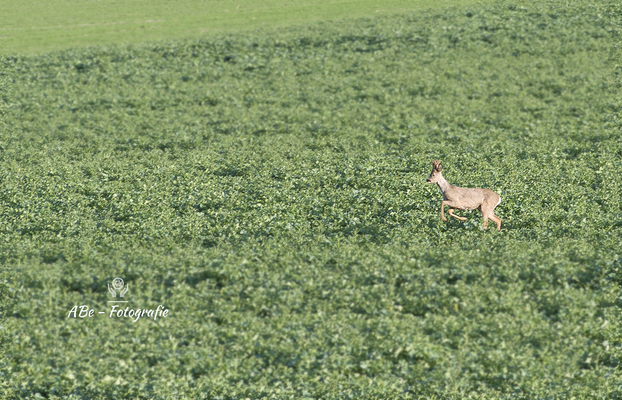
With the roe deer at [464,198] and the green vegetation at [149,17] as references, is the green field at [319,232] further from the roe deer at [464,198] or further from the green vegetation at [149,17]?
the green vegetation at [149,17]

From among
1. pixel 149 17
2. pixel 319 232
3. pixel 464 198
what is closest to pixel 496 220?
pixel 464 198

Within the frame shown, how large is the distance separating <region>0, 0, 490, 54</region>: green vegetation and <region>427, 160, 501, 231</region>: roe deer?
28.1 m

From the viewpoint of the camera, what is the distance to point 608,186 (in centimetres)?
1733

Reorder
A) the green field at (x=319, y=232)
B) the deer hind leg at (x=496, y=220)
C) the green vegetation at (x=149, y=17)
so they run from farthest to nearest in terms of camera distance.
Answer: the green vegetation at (x=149, y=17) → the deer hind leg at (x=496, y=220) → the green field at (x=319, y=232)

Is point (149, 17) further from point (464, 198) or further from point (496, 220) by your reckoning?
point (496, 220)

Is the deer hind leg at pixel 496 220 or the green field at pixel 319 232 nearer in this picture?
the green field at pixel 319 232

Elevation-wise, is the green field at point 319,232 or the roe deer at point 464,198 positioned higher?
the roe deer at point 464,198

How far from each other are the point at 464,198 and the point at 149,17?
118 ft

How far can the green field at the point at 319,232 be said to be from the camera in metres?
10.7

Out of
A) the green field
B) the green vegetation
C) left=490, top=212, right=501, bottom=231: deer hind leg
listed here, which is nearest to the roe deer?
left=490, top=212, right=501, bottom=231: deer hind leg

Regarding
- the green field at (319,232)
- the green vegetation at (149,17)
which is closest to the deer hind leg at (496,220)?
the green field at (319,232)

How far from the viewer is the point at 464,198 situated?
14656mm

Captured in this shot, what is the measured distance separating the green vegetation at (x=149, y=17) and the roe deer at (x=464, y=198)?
28102 millimetres

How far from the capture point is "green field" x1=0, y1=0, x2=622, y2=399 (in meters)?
10.7
